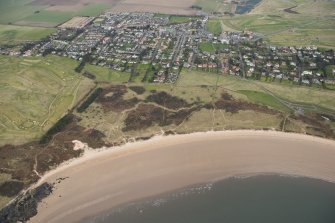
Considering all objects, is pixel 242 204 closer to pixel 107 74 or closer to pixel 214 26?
pixel 107 74

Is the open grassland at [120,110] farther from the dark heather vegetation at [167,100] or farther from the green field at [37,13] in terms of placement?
the green field at [37,13]

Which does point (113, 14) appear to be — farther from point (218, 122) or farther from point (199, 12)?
point (218, 122)

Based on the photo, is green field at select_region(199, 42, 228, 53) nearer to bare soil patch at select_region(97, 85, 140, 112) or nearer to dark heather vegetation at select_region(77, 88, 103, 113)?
bare soil patch at select_region(97, 85, 140, 112)

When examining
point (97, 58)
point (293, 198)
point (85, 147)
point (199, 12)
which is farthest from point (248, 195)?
point (199, 12)

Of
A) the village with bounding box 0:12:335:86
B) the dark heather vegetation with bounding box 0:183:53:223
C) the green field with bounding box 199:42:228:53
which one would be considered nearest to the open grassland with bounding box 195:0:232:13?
the village with bounding box 0:12:335:86

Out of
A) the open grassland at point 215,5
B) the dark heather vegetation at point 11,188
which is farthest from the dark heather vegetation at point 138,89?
the open grassland at point 215,5

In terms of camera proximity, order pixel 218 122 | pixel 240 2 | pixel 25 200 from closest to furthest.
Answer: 1. pixel 25 200
2. pixel 218 122
3. pixel 240 2
